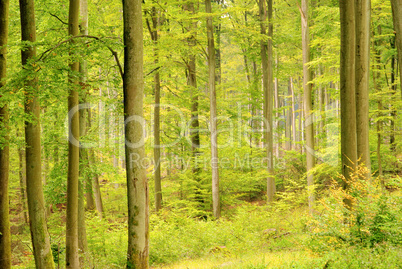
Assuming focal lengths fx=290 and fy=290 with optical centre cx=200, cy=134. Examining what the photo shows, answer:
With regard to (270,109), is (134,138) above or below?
below

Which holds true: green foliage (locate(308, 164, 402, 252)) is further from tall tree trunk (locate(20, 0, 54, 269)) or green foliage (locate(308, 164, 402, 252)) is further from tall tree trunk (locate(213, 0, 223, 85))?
A: tall tree trunk (locate(213, 0, 223, 85))

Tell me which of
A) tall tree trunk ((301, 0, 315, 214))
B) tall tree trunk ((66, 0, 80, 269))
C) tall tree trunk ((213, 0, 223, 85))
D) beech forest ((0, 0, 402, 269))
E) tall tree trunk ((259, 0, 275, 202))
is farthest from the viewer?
tall tree trunk ((213, 0, 223, 85))

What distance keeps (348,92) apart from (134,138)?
5283mm

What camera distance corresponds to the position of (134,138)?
523 cm

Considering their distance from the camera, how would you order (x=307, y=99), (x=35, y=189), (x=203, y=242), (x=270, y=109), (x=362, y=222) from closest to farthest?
(x=362, y=222), (x=35, y=189), (x=203, y=242), (x=307, y=99), (x=270, y=109)

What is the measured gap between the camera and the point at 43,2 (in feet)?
24.5

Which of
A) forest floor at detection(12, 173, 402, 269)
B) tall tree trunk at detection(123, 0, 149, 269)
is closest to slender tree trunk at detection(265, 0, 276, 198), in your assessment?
forest floor at detection(12, 173, 402, 269)

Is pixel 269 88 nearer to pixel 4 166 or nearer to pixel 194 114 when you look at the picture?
pixel 194 114

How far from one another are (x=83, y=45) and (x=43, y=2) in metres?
2.95

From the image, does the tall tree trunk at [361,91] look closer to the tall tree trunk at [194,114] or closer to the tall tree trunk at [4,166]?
the tall tree trunk at [194,114]

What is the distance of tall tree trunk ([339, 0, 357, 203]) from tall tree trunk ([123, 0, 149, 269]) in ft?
15.9

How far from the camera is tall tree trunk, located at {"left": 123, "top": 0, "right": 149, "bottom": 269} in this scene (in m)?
5.14

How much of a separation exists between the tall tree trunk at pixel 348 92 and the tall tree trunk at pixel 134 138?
4834 mm

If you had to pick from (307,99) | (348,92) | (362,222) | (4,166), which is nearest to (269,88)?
(307,99)
